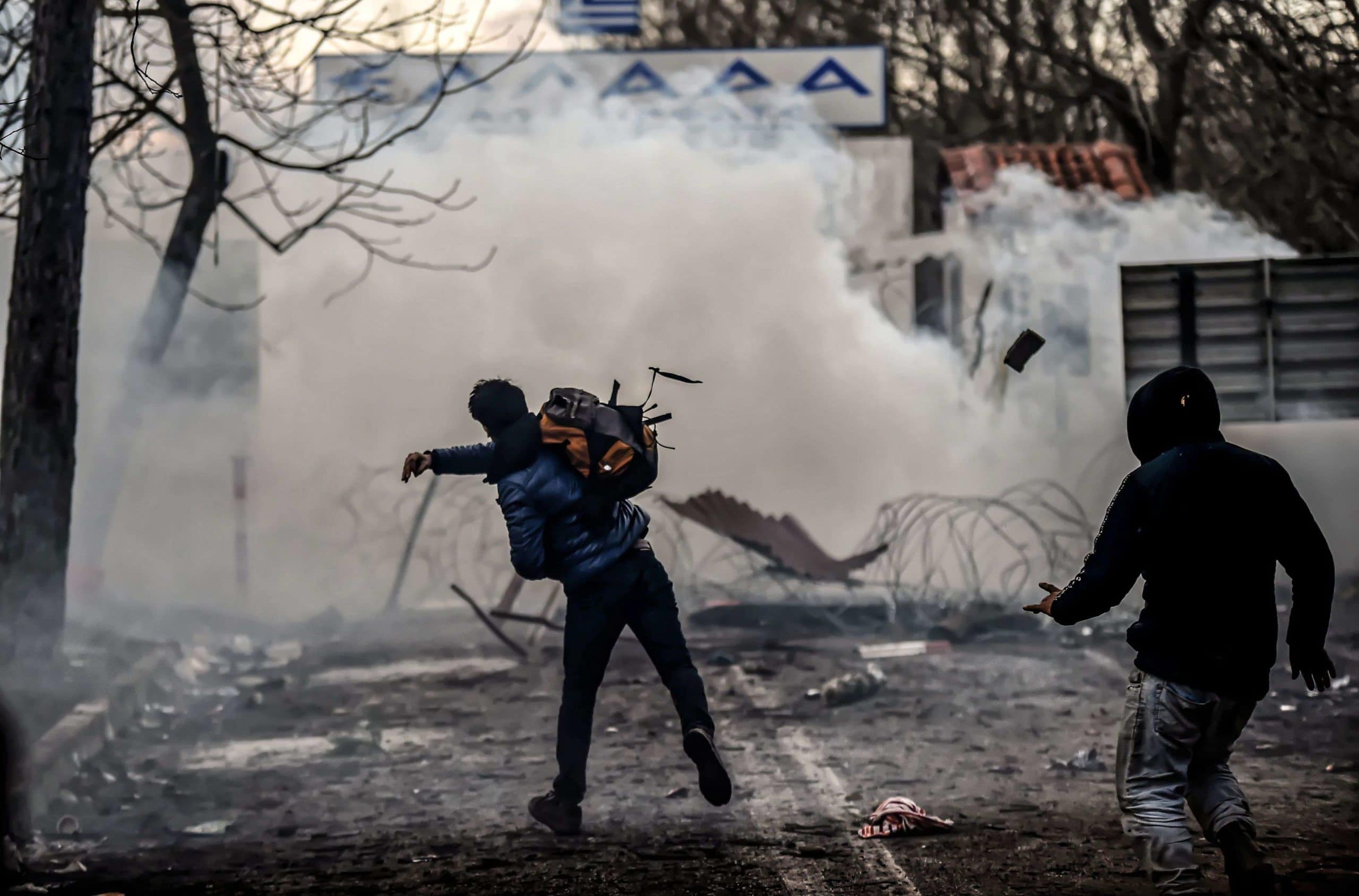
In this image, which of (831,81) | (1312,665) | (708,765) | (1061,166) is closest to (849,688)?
(708,765)

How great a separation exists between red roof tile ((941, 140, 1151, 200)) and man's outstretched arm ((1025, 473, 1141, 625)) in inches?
327

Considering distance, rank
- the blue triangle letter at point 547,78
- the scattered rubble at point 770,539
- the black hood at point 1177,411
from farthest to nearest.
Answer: the blue triangle letter at point 547,78
the scattered rubble at point 770,539
the black hood at point 1177,411

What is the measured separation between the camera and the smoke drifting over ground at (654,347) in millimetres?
11109

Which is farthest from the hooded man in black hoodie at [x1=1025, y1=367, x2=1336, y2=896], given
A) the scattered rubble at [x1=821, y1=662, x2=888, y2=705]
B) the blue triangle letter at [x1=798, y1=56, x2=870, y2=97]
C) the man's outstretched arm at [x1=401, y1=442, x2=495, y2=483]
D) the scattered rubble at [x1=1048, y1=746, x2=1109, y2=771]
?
the blue triangle letter at [x1=798, y1=56, x2=870, y2=97]

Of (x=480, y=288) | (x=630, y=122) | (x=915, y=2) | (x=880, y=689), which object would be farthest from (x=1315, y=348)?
(x=915, y=2)

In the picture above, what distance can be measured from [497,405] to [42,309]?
3163 millimetres

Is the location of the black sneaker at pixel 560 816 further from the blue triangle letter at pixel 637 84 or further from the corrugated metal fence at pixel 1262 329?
the blue triangle letter at pixel 637 84

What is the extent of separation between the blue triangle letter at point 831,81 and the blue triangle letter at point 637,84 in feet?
4.68

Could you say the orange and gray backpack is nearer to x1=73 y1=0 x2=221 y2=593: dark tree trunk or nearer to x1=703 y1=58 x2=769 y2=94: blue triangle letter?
x1=73 y1=0 x2=221 y2=593: dark tree trunk

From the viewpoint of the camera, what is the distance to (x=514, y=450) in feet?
16.3

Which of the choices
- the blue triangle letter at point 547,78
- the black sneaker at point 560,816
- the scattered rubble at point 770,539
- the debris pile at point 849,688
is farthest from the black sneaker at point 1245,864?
the blue triangle letter at point 547,78

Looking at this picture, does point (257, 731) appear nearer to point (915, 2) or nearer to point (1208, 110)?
point (1208, 110)

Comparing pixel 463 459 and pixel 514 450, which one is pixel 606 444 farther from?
pixel 463 459

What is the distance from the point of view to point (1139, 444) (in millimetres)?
3934
